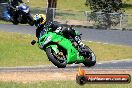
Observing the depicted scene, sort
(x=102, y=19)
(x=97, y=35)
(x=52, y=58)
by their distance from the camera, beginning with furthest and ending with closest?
(x=102, y=19) → (x=97, y=35) → (x=52, y=58)

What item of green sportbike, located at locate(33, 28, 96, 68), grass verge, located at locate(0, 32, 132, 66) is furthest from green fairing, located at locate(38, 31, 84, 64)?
grass verge, located at locate(0, 32, 132, 66)

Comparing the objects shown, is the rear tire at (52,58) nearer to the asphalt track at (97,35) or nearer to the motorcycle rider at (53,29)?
the motorcycle rider at (53,29)

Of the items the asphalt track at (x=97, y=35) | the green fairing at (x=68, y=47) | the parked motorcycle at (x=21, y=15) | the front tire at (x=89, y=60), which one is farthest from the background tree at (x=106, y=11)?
the green fairing at (x=68, y=47)

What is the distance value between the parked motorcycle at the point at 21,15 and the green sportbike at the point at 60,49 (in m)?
0.56

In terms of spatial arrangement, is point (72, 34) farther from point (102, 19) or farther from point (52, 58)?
point (102, 19)

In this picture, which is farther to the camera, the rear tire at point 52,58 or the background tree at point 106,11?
the background tree at point 106,11

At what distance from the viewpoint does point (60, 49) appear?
7.69 metres

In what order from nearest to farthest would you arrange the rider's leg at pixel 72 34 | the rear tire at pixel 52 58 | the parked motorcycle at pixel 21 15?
the rear tire at pixel 52 58 < the rider's leg at pixel 72 34 < the parked motorcycle at pixel 21 15

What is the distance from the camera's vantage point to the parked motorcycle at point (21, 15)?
831 centimetres

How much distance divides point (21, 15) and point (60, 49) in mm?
1222

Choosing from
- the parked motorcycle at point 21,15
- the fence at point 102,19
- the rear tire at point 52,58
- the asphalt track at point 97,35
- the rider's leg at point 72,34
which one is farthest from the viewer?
the fence at point 102,19

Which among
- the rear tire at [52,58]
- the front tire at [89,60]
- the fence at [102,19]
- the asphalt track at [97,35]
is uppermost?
the rear tire at [52,58]

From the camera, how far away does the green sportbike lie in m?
7.42

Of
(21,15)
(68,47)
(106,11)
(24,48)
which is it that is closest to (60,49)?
(68,47)
